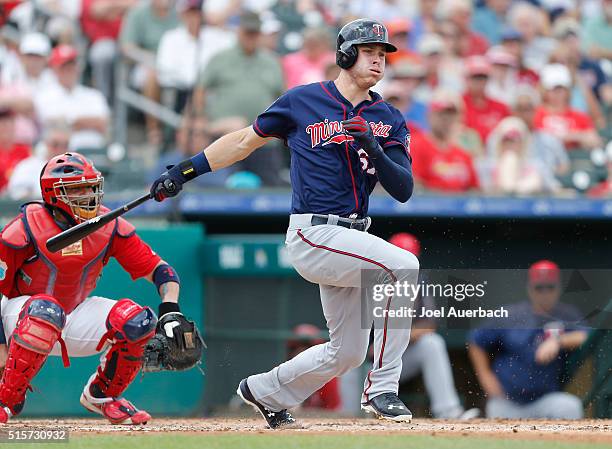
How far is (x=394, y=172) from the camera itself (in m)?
5.64

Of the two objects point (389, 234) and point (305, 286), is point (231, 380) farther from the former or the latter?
point (389, 234)

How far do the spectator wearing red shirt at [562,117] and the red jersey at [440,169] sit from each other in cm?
140

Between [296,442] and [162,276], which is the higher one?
[162,276]

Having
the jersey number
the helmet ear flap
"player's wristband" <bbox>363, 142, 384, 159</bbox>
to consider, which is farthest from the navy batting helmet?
"player's wristband" <bbox>363, 142, 384, 159</bbox>

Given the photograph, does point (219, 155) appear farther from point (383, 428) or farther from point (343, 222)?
point (383, 428)

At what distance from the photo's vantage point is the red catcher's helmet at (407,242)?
8.48 m

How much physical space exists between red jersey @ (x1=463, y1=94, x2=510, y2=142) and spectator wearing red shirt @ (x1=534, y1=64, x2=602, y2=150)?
1.12ft

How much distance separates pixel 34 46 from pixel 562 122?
476 cm

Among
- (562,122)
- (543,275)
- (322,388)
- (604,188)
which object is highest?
(562,122)

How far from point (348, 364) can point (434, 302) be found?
1787mm

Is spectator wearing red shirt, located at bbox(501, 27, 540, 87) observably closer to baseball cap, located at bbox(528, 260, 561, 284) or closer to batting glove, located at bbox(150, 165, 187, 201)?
baseball cap, located at bbox(528, 260, 561, 284)

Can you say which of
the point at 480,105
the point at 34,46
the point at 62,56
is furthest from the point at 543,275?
the point at 34,46

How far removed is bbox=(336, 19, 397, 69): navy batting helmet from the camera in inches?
230

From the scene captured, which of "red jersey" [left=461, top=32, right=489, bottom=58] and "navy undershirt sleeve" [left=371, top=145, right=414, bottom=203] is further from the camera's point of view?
"red jersey" [left=461, top=32, right=489, bottom=58]
